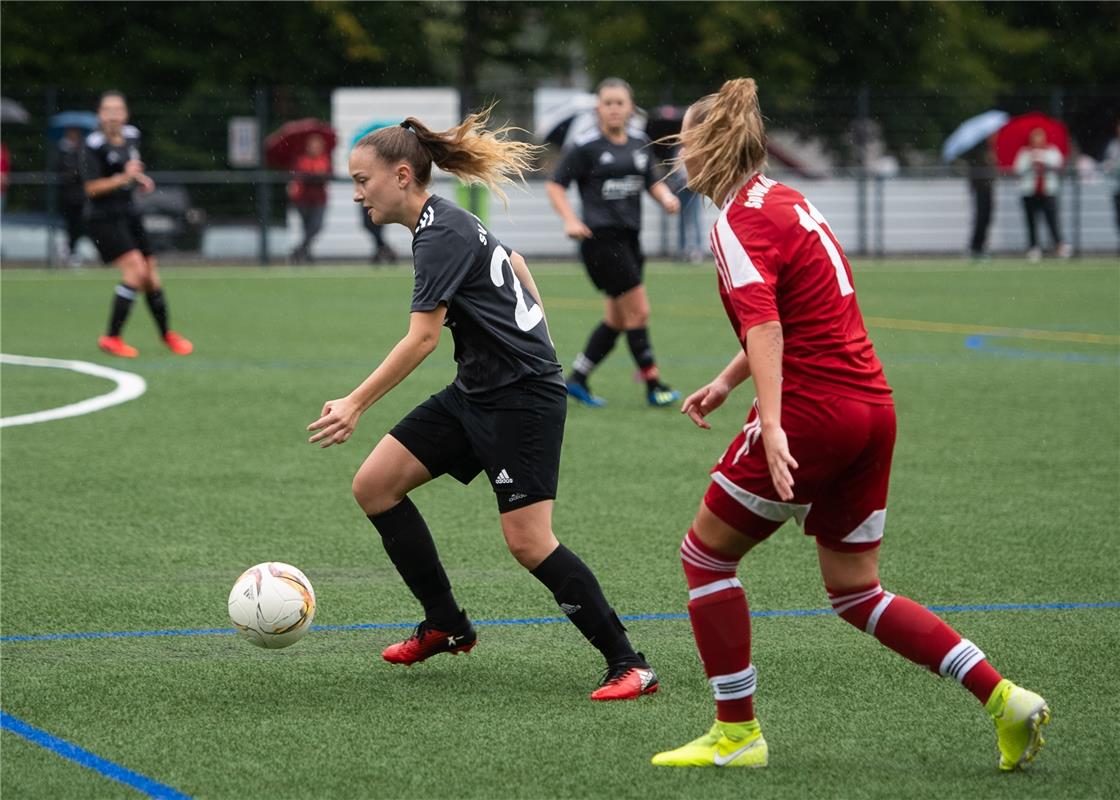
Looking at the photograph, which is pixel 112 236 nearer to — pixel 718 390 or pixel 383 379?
pixel 383 379

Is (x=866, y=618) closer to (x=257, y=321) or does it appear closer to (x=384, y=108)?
(x=257, y=321)

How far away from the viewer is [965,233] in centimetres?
3225

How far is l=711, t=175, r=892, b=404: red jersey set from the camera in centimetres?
402

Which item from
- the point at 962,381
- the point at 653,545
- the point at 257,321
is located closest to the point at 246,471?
the point at 653,545

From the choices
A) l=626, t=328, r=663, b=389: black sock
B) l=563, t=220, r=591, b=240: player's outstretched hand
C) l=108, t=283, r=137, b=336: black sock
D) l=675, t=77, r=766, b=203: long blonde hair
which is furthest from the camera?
l=108, t=283, r=137, b=336: black sock

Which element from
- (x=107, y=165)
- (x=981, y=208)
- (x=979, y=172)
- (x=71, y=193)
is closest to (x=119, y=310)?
(x=107, y=165)

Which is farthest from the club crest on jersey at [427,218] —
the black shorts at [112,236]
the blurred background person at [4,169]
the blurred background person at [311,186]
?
the blurred background person at [311,186]

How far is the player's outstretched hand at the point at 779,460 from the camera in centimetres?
384

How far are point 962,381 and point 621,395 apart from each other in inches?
109

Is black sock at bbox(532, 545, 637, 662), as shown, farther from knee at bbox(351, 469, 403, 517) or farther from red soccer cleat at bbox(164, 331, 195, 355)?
red soccer cleat at bbox(164, 331, 195, 355)

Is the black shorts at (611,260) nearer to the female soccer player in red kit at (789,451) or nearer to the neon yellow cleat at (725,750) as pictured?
the female soccer player in red kit at (789,451)

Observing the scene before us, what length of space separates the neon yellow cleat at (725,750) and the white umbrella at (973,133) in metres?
26.4

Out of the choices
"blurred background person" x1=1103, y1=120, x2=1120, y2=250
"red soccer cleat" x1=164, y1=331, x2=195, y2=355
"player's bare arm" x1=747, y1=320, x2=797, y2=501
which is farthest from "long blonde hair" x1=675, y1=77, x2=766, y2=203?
"blurred background person" x1=1103, y1=120, x2=1120, y2=250

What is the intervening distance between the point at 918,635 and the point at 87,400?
8289 millimetres
